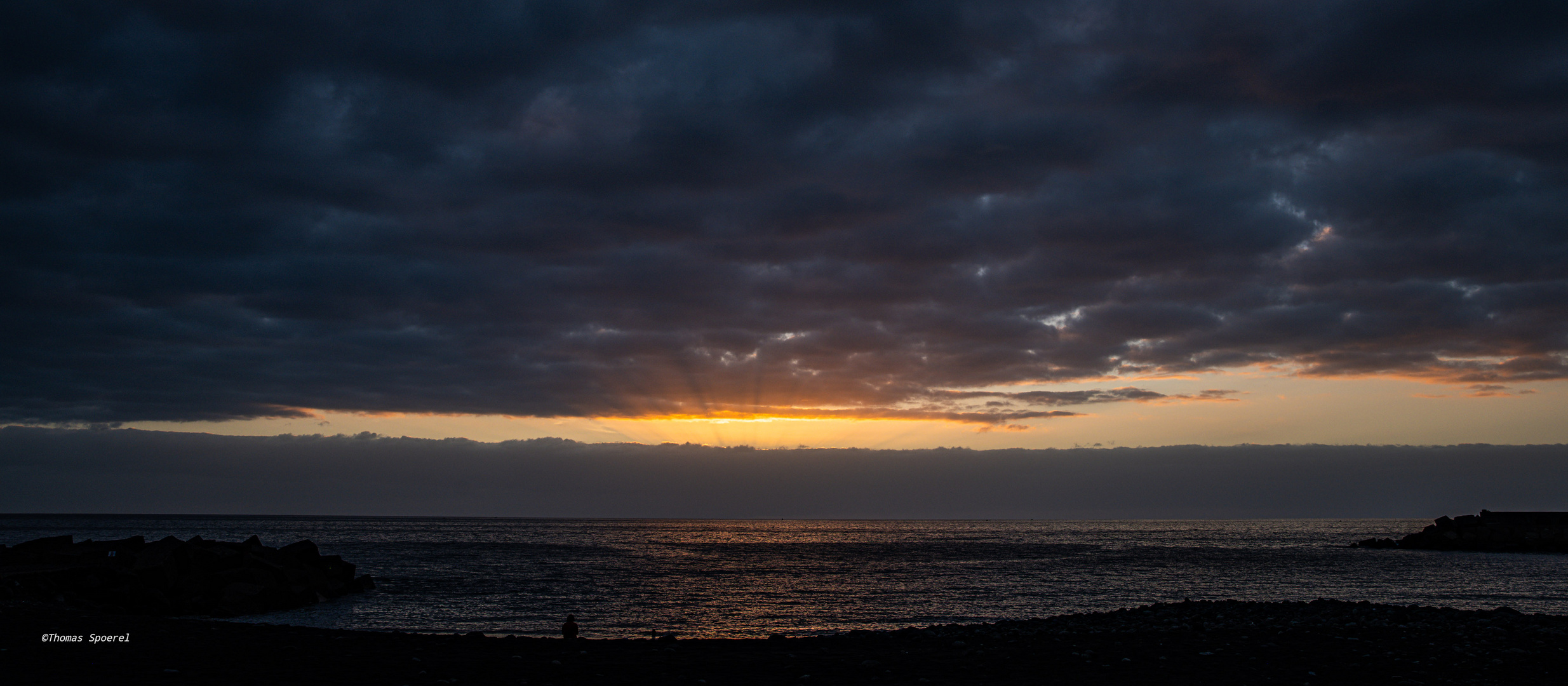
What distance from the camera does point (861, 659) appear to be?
17.3 meters

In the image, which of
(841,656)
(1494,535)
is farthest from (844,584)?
(1494,535)

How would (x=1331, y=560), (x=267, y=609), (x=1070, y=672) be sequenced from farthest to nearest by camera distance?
(x=1331, y=560), (x=267, y=609), (x=1070, y=672)

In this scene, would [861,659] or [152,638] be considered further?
[152,638]

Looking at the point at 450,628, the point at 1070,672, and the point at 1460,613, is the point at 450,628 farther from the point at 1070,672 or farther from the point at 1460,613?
the point at 1460,613

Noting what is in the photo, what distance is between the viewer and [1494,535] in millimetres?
92750

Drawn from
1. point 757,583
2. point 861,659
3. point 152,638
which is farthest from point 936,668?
point 757,583

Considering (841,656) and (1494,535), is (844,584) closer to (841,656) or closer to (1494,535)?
(841,656)

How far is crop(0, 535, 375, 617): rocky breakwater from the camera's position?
3195cm

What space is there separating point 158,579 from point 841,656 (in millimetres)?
30187

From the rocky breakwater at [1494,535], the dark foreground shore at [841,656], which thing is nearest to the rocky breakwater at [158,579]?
the dark foreground shore at [841,656]

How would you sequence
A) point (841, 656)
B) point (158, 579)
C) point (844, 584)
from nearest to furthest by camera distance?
point (841, 656) → point (158, 579) → point (844, 584)

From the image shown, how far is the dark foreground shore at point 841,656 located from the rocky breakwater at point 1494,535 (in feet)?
287

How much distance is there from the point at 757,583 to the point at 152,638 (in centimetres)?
3271

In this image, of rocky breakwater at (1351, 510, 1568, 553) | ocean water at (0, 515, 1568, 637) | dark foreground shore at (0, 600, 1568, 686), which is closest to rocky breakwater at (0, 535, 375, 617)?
ocean water at (0, 515, 1568, 637)
